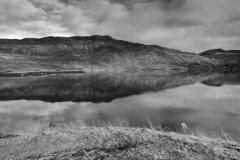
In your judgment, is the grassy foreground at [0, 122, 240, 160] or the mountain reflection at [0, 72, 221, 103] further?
the mountain reflection at [0, 72, 221, 103]

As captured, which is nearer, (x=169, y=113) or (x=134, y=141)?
(x=134, y=141)

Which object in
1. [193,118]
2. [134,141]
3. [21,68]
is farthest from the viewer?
[21,68]

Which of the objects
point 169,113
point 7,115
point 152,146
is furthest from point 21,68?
point 152,146

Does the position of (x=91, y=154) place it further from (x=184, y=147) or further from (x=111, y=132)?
(x=184, y=147)

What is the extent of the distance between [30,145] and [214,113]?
23741mm

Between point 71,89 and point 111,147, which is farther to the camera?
point 71,89

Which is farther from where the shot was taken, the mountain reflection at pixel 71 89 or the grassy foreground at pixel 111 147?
the mountain reflection at pixel 71 89

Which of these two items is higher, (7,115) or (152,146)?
(152,146)

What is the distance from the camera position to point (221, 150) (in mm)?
8227

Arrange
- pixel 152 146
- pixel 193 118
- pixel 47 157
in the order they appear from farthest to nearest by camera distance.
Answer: pixel 193 118
pixel 152 146
pixel 47 157

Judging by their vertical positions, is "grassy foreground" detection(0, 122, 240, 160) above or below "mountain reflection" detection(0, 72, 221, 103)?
above

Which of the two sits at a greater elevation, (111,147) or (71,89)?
(111,147)

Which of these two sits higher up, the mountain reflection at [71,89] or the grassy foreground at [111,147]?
the grassy foreground at [111,147]

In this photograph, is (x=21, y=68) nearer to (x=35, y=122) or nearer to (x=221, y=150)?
(x=35, y=122)
